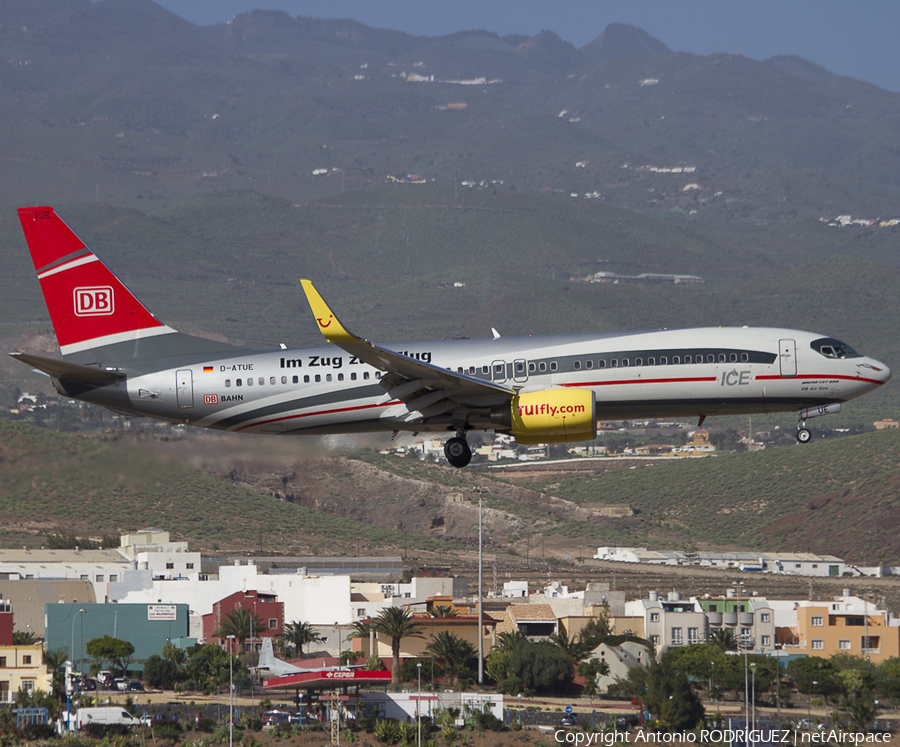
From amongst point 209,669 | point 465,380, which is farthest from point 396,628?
point 465,380

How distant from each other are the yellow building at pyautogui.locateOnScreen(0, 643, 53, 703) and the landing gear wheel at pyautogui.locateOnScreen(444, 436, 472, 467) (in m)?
48.9

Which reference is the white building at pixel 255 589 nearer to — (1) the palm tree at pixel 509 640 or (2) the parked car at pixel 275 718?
(1) the palm tree at pixel 509 640

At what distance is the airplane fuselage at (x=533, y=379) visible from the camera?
5006cm

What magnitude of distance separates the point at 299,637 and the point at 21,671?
1058 inches

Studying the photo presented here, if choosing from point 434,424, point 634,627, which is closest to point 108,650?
point 634,627

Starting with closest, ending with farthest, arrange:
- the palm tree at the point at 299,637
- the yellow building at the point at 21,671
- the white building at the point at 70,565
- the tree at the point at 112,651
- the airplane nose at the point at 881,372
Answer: the airplane nose at the point at 881,372 < the yellow building at the point at 21,671 < the tree at the point at 112,651 < the palm tree at the point at 299,637 < the white building at the point at 70,565

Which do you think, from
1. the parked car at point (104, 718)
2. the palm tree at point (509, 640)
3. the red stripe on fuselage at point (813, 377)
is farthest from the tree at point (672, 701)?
the red stripe on fuselage at point (813, 377)

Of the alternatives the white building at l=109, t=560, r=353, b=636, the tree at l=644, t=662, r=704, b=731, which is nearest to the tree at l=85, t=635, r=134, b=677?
the white building at l=109, t=560, r=353, b=636

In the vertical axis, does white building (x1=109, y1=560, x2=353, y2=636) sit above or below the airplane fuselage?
below

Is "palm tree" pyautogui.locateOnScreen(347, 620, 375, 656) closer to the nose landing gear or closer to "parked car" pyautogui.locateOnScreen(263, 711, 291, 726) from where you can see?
"parked car" pyautogui.locateOnScreen(263, 711, 291, 726)

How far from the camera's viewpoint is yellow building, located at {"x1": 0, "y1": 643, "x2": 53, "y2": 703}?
89.2m

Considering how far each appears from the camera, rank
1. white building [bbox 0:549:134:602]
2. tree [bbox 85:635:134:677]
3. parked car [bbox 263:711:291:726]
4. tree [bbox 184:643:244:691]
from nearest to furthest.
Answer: parked car [bbox 263:711:291:726]
tree [bbox 184:643:244:691]
tree [bbox 85:635:134:677]
white building [bbox 0:549:134:602]

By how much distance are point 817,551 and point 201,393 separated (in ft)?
472

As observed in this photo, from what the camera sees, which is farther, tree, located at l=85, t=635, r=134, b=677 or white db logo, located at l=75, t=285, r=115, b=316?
tree, located at l=85, t=635, r=134, b=677
